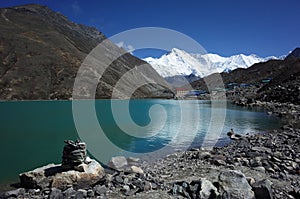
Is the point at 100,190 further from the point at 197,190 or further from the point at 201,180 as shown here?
the point at 201,180

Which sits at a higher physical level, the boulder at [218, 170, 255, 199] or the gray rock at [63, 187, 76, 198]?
the boulder at [218, 170, 255, 199]

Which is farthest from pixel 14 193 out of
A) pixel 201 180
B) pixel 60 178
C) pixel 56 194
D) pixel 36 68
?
pixel 36 68

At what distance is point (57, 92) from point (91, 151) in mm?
126323

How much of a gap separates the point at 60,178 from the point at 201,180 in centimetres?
755

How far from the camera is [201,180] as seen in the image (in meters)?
10.8

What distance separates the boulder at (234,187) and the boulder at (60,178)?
7.42 m

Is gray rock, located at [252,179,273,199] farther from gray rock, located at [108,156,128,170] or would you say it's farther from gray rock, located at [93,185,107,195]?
gray rock, located at [108,156,128,170]

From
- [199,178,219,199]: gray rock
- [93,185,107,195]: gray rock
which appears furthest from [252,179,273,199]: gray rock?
[93,185,107,195]: gray rock

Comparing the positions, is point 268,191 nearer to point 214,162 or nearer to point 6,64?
point 214,162

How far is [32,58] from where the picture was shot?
513 ft

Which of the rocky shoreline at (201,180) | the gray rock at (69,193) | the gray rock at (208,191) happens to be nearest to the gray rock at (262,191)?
the rocky shoreline at (201,180)

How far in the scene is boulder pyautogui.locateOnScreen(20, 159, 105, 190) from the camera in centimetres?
1295

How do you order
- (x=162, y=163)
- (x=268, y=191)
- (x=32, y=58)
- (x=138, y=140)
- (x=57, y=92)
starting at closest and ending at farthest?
(x=268, y=191) → (x=162, y=163) → (x=138, y=140) → (x=57, y=92) → (x=32, y=58)

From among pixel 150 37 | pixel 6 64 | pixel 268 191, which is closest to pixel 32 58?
pixel 6 64
